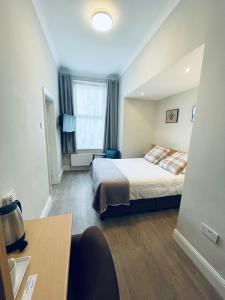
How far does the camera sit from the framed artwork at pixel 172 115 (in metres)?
3.21

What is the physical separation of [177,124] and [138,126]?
3.73ft

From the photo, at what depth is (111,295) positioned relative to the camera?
1.76ft

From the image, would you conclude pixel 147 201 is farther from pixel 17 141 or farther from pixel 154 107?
pixel 154 107

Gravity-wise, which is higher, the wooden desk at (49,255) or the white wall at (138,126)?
the white wall at (138,126)

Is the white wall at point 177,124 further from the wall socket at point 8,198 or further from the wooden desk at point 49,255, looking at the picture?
the wall socket at point 8,198

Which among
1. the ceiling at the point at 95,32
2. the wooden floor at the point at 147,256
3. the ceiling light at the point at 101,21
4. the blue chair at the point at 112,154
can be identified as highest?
the ceiling at the point at 95,32

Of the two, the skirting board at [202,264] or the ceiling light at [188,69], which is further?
the ceiling light at [188,69]

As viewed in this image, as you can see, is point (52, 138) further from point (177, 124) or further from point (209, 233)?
point (209, 233)

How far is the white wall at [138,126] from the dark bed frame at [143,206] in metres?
1.95

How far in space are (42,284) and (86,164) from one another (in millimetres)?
3903

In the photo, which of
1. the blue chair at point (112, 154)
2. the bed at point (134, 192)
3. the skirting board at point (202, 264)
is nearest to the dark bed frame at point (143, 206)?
the bed at point (134, 192)

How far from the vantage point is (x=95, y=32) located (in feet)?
7.68

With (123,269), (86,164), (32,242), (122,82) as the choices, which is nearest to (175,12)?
(122,82)

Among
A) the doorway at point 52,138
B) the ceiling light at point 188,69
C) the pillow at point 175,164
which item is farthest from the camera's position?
the doorway at point 52,138
